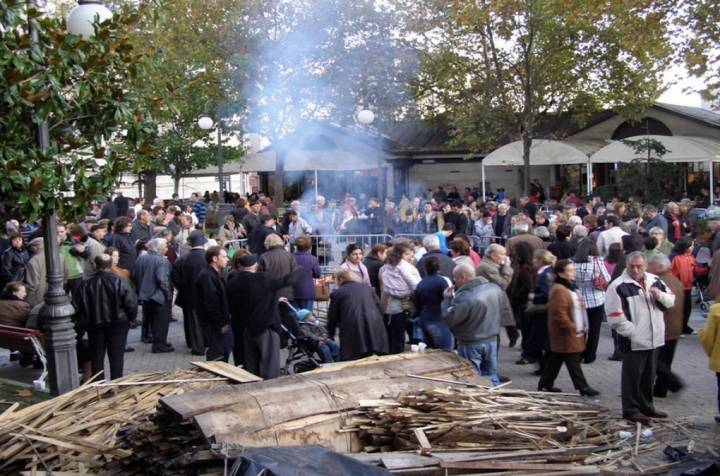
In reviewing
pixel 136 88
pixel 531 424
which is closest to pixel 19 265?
pixel 136 88

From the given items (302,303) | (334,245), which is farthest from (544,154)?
(302,303)

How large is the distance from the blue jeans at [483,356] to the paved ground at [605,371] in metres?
0.83

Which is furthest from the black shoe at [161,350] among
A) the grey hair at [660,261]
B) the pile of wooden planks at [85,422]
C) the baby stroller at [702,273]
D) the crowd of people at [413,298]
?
the baby stroller at [702,273]

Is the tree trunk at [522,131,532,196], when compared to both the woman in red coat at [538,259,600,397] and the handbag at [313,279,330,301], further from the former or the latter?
the woman in red coat at [538,259,600,397]

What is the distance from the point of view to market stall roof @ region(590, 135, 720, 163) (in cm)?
2278

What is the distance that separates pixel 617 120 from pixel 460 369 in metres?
23.8

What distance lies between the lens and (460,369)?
792 cm

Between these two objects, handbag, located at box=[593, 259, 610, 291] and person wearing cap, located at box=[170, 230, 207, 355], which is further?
person wearing cap, located at box=[170, 230, 207, 355]

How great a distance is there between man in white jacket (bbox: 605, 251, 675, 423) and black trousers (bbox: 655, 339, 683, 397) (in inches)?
35.0

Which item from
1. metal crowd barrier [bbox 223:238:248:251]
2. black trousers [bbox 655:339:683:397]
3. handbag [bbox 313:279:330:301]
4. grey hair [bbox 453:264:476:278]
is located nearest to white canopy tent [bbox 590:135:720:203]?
metal crowd barrier [bbox 223:238:248:251]

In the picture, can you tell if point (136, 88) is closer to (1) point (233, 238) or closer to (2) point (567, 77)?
(1) point (233, 238)

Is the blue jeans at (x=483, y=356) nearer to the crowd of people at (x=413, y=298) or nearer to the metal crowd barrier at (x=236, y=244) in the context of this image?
the crowd of people at (x=413, y=298)

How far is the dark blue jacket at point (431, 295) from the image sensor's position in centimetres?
917

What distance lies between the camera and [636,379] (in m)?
7.74
